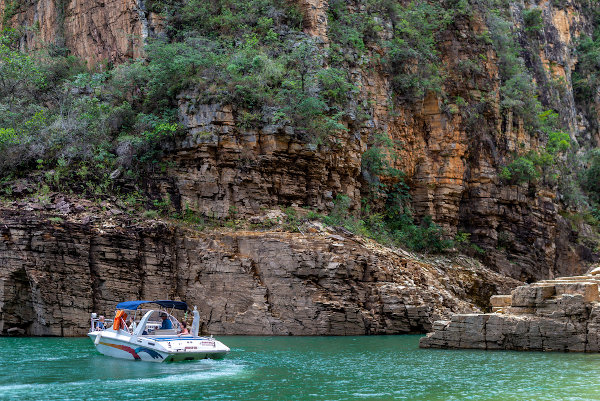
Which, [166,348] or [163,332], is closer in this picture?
[166,348]

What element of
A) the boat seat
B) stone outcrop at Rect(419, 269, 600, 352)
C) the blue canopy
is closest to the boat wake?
the boat seat

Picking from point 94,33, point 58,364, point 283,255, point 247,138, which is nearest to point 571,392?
point 58,364

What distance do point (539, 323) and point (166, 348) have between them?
13422 mm

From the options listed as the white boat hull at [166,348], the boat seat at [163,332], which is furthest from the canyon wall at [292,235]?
the white boat hull at [166,348]

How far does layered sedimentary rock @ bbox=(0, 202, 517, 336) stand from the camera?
34.0m

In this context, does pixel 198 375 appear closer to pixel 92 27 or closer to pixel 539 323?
pixel 539 323

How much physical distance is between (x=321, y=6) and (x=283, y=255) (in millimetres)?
18423

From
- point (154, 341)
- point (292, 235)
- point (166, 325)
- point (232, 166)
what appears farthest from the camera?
point (232, 166)

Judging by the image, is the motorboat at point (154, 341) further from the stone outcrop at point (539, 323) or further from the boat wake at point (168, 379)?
the stone outcrop at point (539, 323)

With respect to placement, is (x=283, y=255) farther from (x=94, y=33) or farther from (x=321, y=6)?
(x=94, y=33)

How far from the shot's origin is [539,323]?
2683cm

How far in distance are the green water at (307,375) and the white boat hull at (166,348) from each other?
0.30m

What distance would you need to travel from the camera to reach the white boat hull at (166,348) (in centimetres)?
2406

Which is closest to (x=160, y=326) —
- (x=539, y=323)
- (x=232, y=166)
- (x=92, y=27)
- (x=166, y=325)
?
(x=166, y=325)
